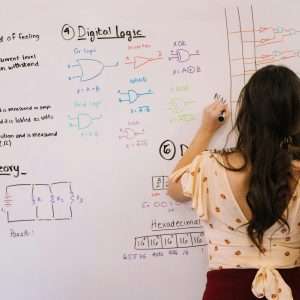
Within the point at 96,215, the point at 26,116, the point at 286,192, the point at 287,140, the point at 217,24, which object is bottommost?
the point at 96,215

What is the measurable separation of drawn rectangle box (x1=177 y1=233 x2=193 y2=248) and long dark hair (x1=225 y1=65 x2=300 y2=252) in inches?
18.1

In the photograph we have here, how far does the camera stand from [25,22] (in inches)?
67.4

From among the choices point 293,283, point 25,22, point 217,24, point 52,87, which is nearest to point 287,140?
point 293,283

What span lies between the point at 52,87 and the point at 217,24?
656 mm

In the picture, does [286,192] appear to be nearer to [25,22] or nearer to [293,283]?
[293,283]

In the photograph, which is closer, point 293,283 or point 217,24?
point 293,283

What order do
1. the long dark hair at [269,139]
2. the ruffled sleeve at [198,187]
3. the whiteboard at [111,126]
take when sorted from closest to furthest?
the long dark hair at [269,139] < the ruffled sleeve at [198,187] < the whiteboard at [111,126]

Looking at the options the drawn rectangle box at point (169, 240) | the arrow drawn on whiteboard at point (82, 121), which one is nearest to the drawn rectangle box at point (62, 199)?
the arrow drawn on whiteboard at point (82, 121)

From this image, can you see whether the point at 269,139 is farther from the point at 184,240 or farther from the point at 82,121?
the point at 82,121

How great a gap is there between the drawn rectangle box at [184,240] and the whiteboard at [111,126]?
12mm

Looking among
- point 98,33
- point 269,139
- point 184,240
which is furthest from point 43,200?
point 269,139

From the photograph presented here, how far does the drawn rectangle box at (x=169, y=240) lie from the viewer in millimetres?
1730

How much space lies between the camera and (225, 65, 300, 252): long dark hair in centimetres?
125

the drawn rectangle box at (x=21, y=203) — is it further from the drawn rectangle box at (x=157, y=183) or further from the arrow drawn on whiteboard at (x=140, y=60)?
the arrow drawn on whiteboard at (x=140, y=60)
